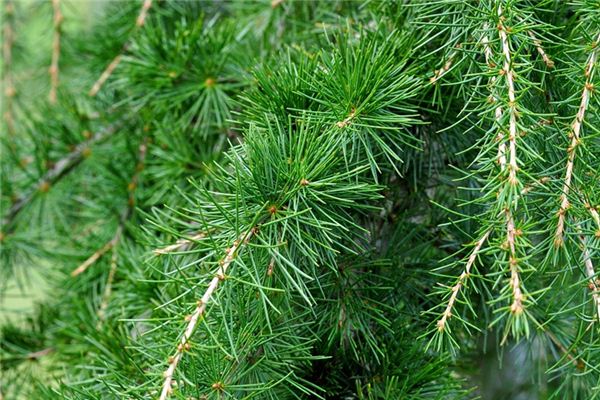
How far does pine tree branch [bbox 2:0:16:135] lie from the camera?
3.16 feet

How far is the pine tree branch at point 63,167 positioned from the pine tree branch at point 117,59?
4 centimetres

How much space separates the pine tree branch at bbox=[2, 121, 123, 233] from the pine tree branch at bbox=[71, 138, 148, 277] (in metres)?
0.07

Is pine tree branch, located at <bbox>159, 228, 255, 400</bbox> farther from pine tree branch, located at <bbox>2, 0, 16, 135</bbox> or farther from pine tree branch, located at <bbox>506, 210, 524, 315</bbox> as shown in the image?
pine tree branch, located at <bbox>2, 0, 16, 135</bbox>

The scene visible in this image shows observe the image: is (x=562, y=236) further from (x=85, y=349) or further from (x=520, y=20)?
(x=85, y=349)

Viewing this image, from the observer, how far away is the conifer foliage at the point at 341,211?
383 millimetres

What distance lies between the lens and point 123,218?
0.70 m

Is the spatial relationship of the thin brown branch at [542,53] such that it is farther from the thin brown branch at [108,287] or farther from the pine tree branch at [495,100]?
the thin brown branch at [108,287]

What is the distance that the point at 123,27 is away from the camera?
2.52 feet

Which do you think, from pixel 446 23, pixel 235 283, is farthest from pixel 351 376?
pixel 446 23

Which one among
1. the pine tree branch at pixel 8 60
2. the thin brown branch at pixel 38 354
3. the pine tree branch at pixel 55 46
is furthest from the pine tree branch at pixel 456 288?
the pine tree branch at pixel 8 60

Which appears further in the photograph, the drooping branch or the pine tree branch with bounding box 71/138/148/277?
the pine tree branch with bounding box 71/138/148/277

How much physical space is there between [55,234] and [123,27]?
233 mm

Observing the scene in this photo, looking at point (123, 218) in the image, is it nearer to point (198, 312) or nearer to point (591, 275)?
point (198, 312)

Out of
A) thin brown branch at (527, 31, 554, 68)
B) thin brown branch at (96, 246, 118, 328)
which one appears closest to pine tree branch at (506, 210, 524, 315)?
thin brown branch at (527, 31, 554, 68)
